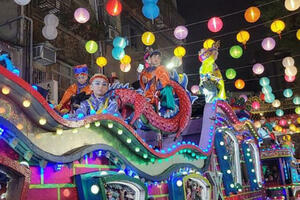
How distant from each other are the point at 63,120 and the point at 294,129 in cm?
1977

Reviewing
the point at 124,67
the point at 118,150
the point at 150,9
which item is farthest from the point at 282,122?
the point at 118,150

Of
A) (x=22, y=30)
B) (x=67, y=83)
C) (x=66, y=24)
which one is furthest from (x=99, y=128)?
(x=66, y=24)

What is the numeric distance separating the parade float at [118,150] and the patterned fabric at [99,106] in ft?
0.59

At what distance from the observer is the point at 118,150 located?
17.0ft

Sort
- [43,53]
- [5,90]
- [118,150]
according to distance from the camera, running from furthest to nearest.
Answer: [43,53]
[118,150]
[5,90]

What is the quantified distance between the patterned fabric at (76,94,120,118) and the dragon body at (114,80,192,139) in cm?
32

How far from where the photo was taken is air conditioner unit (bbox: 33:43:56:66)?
486 inches

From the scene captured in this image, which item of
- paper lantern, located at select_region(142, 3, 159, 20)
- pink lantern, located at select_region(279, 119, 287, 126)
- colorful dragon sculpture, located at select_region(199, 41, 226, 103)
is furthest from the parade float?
pink lantern, located at select_region(279, 119, 287, 126)

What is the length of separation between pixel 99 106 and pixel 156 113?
5.19 ft

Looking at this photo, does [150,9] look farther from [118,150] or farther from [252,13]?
[118,150]

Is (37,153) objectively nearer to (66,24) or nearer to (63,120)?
(63,120)

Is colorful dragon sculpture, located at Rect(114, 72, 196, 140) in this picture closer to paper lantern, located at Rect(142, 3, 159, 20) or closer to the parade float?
the parade float

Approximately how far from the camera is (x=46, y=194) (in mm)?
3998

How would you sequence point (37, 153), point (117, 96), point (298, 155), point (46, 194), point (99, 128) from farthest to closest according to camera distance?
1. point (298, 155)
2. point (117, 96)
3. point (99, 128)
4. point (46, 194)
5. point (37, 153)
